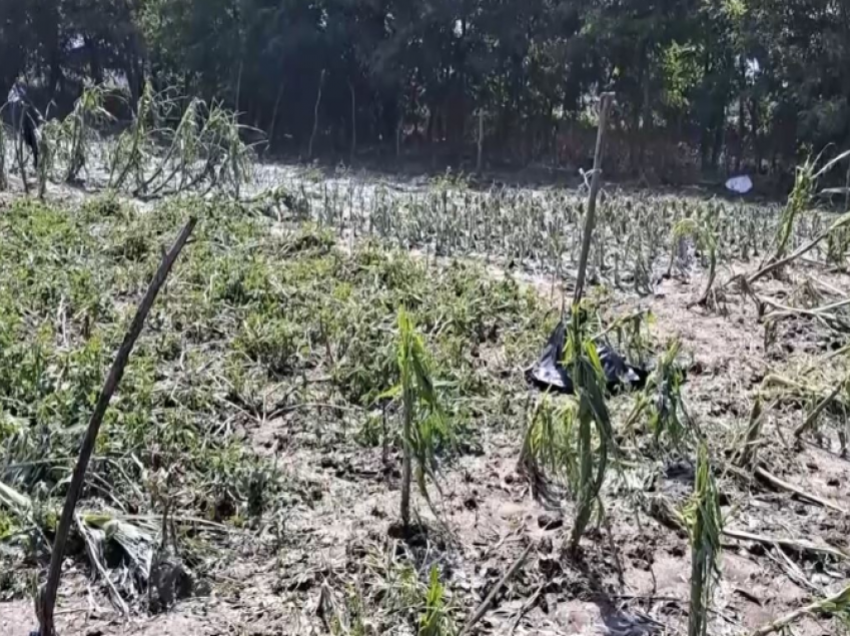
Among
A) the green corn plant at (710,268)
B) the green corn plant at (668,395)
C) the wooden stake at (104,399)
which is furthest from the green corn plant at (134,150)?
the wooden stake at (104,399)

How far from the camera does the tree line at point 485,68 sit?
36.6ft

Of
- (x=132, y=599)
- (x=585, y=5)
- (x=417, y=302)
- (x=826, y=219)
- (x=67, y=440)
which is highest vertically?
(x=585, y=5)

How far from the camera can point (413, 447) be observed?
2.57 m

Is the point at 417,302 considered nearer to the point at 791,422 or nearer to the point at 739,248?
the point at 791,422

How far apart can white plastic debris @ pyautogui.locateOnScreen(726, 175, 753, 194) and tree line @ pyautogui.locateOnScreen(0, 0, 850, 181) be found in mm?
598

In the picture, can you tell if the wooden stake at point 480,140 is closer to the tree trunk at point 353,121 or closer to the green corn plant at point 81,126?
the tree trunk at point 353,121

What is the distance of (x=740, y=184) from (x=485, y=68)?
3.72 meters

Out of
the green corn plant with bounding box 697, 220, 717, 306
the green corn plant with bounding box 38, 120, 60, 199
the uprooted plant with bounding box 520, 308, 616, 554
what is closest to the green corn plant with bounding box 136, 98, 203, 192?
the green corn plant with bounding box 38, 120, 60, 199

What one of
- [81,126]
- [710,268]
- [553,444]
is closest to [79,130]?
[81,126]

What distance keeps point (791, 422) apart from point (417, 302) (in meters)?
1.82

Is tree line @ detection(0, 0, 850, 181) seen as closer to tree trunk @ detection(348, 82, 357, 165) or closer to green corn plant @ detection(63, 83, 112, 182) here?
tree trunk @ detection(348, 82, 357, 165)

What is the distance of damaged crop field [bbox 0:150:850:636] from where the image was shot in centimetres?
243

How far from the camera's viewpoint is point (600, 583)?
8.37 feet

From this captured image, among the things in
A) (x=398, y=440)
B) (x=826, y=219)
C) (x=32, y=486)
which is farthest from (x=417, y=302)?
(x=826, y=219)
